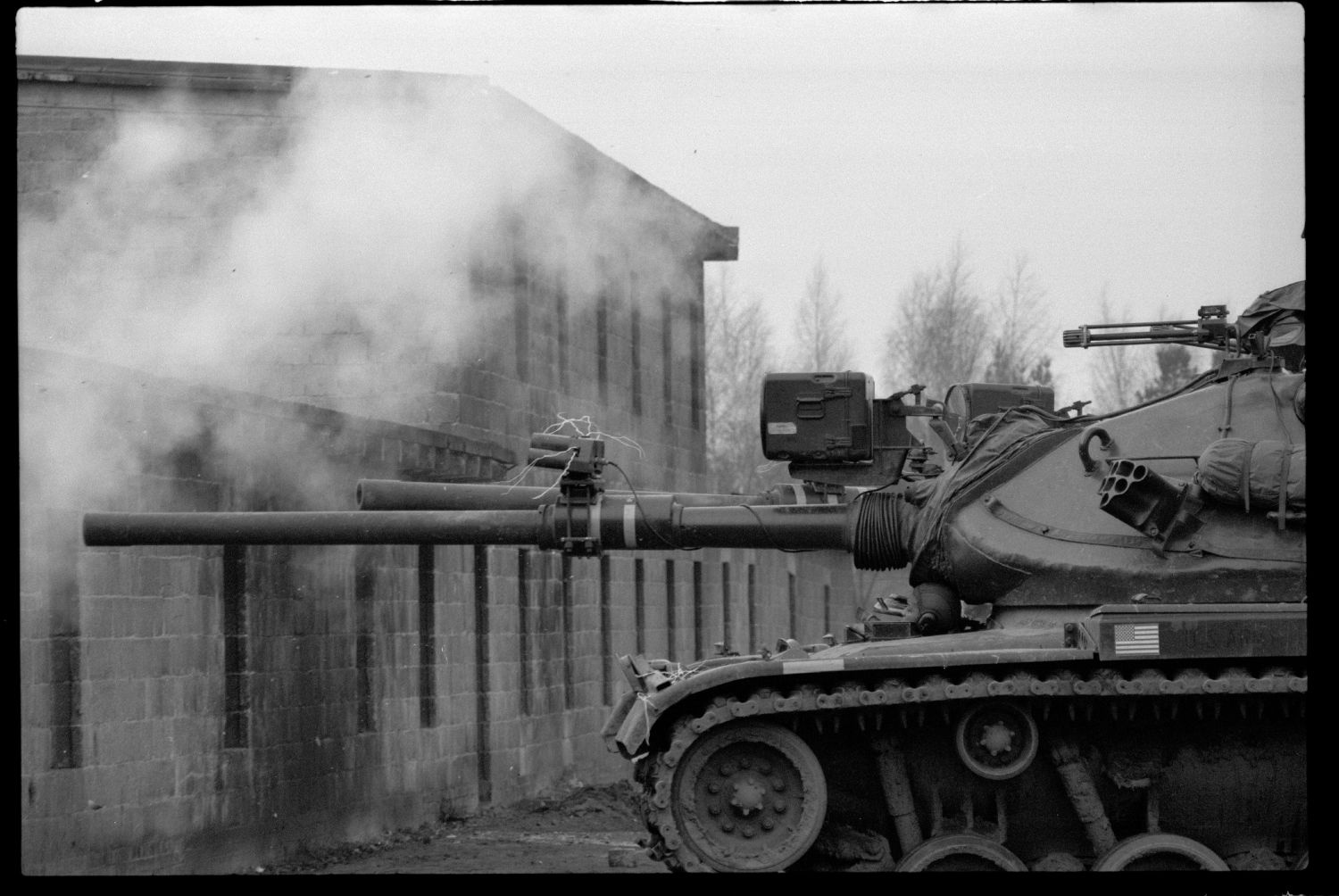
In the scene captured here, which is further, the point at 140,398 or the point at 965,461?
the point at 140,398

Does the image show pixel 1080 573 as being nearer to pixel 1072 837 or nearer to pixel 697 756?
pixel 1072 837

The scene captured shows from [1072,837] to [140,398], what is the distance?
6425mm

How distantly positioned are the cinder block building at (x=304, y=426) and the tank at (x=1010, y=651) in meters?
2.04

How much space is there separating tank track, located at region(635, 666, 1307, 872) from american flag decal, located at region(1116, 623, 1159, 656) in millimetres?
130

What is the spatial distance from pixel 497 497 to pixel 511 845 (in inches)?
219

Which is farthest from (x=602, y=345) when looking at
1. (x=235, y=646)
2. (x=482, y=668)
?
(x=235, y=646)

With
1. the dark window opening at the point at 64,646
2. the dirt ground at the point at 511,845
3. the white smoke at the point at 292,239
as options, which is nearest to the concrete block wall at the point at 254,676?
the dark window opening at the point at 64,646

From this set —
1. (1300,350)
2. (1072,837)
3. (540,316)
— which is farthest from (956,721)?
(540,316)

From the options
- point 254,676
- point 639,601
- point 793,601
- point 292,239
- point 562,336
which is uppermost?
point 292,239

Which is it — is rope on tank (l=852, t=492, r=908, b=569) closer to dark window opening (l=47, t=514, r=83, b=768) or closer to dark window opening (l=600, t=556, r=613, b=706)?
dark window opening (l=47, t=514, r=83, b=768)

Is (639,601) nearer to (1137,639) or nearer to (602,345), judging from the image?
(602,345)

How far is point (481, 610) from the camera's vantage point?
18.7 meters

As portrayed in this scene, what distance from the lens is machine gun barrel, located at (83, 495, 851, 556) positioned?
1032 centimetres

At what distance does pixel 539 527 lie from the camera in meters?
10.3
